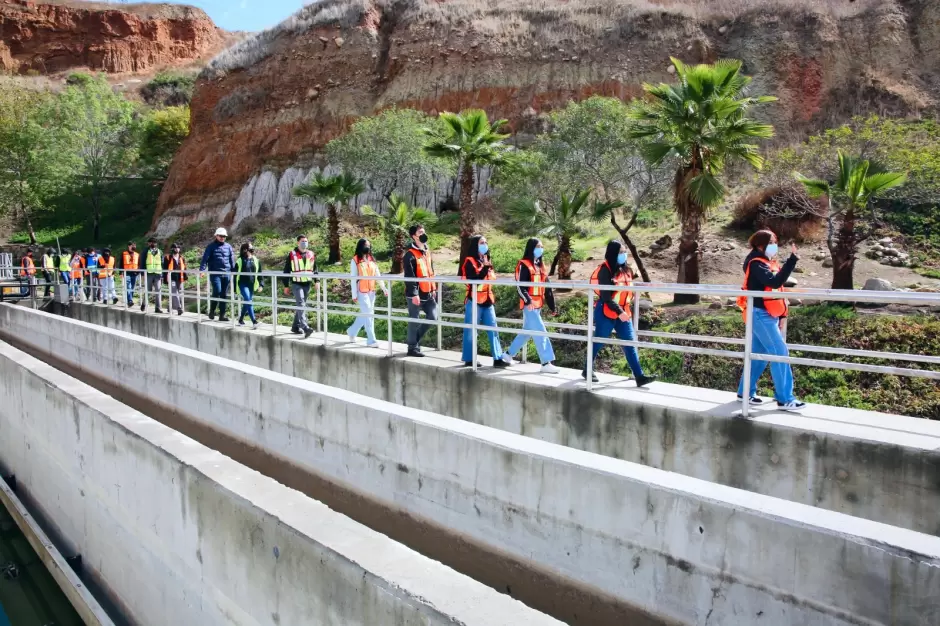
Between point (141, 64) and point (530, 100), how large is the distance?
64468mm

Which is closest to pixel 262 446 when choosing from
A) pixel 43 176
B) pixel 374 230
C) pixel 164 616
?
pixel 164 616

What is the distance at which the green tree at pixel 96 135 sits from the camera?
5022 cm

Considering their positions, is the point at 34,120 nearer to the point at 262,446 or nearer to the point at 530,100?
the point at 530,100

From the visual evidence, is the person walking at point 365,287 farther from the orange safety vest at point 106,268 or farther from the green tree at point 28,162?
the green tree at point 28,162

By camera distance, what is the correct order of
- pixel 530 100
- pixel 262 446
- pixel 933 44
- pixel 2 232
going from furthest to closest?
pixel 2 232 < pixel 530 100 < pixel 933 44 < pixel 262 446

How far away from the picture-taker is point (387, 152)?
106ft

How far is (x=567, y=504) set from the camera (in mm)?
4828

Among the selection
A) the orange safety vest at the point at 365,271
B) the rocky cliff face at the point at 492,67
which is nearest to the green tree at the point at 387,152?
the rocky cliff face at the point at 492,67

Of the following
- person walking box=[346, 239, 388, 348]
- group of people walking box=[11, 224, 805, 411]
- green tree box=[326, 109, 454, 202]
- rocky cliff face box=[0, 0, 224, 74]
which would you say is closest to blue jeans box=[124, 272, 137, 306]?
group of people walking box=[11, 224, 805, 411]

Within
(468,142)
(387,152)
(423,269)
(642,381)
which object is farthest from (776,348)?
(387,152)

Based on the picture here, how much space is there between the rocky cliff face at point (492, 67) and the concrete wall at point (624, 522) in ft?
105

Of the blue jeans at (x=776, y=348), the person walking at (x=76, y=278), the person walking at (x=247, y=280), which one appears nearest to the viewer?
the blue jeans at (x=776, y=348)

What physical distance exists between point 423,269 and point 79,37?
3712 inches

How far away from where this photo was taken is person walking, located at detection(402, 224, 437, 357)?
931 cm
